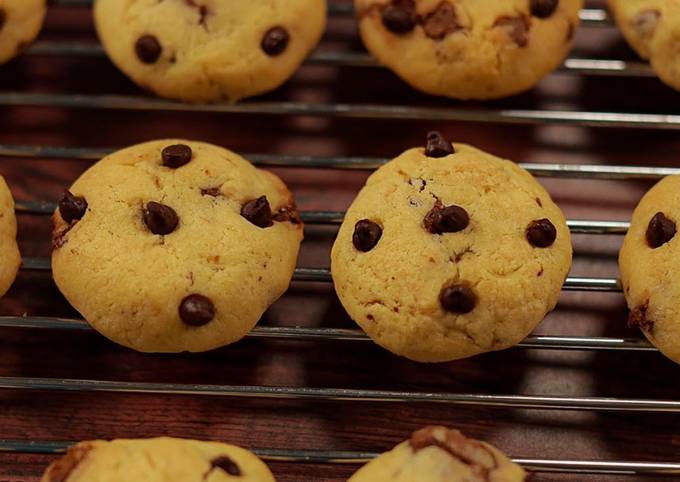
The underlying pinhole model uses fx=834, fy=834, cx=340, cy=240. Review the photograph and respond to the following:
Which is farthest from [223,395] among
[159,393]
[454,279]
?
[454,279]

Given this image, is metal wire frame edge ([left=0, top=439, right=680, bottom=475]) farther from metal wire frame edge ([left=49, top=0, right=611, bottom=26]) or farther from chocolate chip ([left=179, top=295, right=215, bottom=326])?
metal wire frame edge ([left=49, top=0, right=611, bottom=26])

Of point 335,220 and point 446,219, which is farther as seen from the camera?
point 335,220

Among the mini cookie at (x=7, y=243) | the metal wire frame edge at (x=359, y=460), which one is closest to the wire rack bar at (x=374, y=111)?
the mini cookie at (x=7, y=243)

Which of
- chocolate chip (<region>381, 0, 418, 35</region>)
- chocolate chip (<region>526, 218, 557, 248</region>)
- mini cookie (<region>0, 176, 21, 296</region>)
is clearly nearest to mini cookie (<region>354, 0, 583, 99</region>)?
chocolate chip (<region>381, 0, 418, 35</region>)

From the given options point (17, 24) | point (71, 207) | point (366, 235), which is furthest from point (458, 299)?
point (17, 24)

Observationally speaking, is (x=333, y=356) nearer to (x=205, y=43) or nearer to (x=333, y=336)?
(x=333, y=336)
